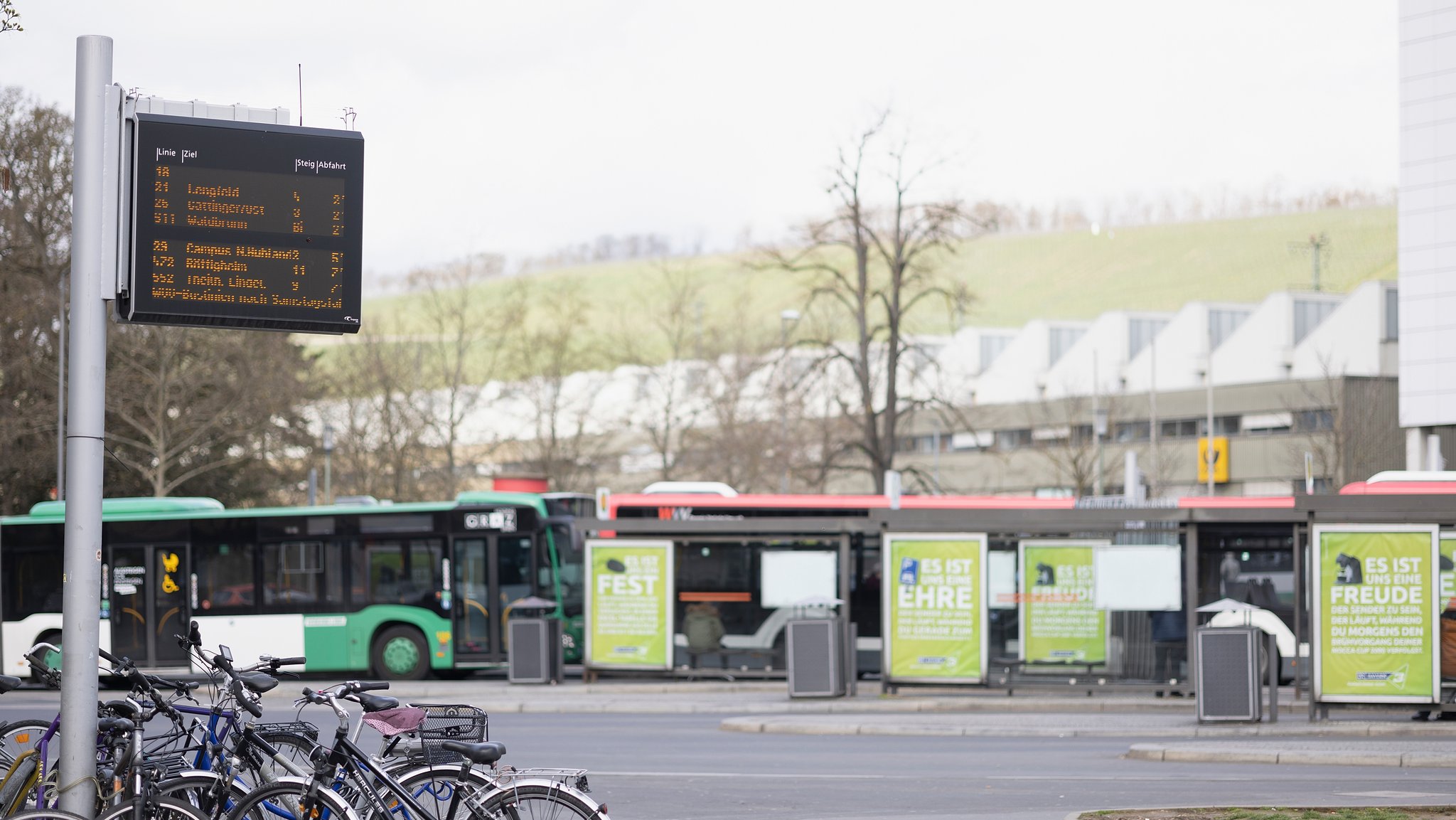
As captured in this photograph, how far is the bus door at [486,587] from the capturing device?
1078 inches

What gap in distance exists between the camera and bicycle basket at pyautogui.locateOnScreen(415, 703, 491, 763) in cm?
725

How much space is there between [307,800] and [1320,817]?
19.7 ft

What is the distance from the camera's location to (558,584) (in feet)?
92.0

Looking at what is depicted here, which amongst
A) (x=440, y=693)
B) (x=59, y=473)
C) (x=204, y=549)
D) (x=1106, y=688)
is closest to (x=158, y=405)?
(x=59, y=473)

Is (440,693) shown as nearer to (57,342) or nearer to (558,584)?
(558,584)

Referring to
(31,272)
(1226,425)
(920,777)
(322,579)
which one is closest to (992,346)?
(1226,425)

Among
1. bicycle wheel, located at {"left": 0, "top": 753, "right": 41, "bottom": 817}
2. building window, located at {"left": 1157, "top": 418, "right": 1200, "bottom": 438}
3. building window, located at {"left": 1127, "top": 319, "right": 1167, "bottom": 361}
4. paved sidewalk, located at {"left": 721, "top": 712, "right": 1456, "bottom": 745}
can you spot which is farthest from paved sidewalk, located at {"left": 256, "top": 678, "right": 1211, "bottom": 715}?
building window, located at {"left": 1127, "top": 319, "right": 1167, "bottom": 361}

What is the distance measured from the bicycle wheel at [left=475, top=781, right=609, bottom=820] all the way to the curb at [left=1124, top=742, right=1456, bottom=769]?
30.5 ft

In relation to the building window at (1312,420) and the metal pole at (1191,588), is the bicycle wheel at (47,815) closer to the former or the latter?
the metal pole at (1191,588)

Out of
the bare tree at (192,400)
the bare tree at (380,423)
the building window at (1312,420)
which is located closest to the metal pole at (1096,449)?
the building window at (1312,420)

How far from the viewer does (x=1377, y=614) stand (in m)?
18.7

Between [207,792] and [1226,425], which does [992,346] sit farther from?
[207,792]

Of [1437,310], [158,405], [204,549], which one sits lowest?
[204,549]

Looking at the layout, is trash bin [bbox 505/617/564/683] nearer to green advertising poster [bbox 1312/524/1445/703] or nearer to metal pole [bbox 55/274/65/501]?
green advertising poster [bbox 1312/524/1445/703]
